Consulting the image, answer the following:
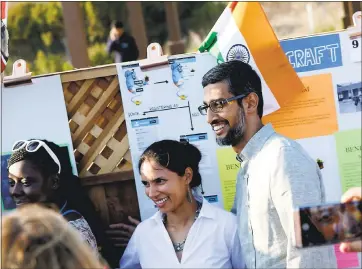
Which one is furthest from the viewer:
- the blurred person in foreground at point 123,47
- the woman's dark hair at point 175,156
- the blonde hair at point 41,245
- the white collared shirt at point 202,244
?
the blurred person in foreground at point 123,47

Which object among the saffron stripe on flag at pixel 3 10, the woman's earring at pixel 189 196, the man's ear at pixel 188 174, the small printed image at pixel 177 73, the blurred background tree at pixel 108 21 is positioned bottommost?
the woman's earring at pixel 189 196

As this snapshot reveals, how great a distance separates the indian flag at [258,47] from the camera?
356 centimetres

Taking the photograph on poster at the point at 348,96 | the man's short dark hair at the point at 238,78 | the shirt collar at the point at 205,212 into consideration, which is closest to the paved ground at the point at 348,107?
the photograph on poster at the point at 348,96

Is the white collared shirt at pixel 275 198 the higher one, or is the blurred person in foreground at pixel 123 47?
the blurred person in foreground at pixel 123 47

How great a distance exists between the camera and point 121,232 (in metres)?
3.78

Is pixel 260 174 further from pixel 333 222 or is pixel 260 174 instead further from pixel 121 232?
pixel 121 232

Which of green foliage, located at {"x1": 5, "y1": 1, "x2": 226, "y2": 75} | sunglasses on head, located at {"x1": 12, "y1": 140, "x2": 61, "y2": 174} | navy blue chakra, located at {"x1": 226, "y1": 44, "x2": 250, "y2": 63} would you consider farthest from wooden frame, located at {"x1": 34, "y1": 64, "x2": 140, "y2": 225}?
green foliage, located at {"x1": 5, "y1": 1, "x2": 226, "y2": 75}

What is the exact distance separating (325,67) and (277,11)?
20103 millimetres

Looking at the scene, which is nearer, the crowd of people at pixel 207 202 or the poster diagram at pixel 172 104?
the crowd of people at pixel 207 202

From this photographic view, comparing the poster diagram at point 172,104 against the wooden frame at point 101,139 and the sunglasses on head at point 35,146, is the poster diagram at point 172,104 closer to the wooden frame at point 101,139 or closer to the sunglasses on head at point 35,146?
the wooden frame at point 101,139

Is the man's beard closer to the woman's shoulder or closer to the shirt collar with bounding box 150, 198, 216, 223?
the shirt collar with bounding box 150, 198, 216, 223

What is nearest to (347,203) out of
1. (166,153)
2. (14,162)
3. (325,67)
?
(166,153)

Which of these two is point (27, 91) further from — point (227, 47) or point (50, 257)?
point (50, 257)

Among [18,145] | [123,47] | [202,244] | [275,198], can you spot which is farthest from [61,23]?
[275,198]
